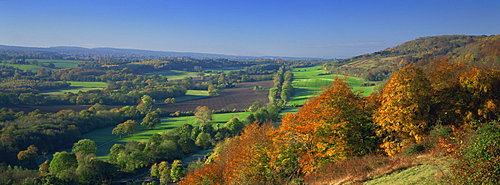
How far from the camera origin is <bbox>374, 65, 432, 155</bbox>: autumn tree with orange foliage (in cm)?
2302

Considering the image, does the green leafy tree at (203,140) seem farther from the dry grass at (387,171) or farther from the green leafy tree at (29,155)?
the dry grass at (387,171)

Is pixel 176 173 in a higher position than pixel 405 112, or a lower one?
lower

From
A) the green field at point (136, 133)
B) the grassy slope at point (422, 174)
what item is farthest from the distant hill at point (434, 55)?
the green field at point (136, 133)

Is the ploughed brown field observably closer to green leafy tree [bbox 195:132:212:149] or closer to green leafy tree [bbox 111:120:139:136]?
green leafy tree [bbox 111:120:139:136]

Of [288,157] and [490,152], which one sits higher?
[490,152]

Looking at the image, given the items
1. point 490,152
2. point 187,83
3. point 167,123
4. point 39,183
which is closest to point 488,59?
point 490,152

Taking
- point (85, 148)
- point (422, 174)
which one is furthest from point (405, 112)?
point (85, 148)

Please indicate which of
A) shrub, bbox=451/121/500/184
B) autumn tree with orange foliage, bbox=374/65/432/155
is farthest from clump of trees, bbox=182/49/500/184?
shrub, bbox=451/121/500/184

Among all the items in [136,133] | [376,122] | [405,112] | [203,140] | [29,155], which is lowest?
[136,133]

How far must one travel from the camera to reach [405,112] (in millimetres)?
23094

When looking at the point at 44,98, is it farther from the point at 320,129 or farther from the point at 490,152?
the point at 490,152

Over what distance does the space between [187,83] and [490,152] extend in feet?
523

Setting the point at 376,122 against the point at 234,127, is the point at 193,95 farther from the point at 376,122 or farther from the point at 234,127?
the point at 376,122

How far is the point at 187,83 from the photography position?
164 m
